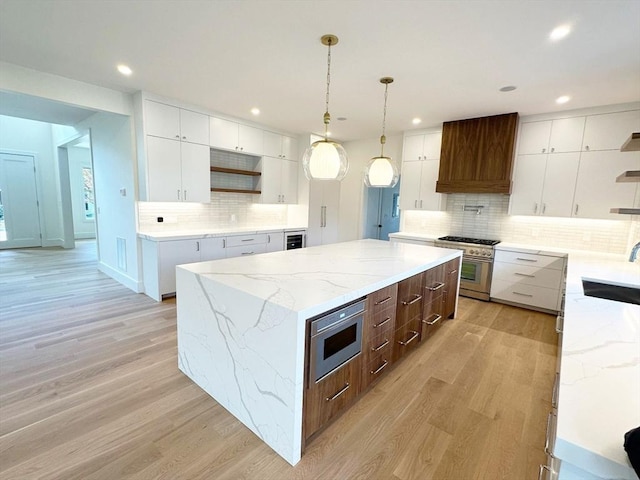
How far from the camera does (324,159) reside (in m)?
2.35

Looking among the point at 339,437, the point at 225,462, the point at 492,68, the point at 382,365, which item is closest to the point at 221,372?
the point at 225,462

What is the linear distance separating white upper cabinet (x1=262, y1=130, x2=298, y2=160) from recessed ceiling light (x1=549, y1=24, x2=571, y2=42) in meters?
4.08

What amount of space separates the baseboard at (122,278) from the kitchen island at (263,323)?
231 centimetres

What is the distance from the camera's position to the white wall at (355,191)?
19.9ft

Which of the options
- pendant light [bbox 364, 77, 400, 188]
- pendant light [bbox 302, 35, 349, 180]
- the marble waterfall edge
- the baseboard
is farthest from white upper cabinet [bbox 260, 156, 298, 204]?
the marble waterfall edge

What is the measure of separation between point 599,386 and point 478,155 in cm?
401

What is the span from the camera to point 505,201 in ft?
14.5

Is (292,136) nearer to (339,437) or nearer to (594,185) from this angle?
(594,185)

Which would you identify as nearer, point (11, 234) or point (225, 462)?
point (225, 462)

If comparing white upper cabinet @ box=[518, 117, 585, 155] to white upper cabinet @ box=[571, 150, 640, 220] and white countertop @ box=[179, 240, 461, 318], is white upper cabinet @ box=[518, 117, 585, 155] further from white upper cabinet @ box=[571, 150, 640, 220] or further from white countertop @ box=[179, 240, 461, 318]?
white countertop @ box=[179, 240, 461, 318]

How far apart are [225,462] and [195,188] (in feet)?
12.0

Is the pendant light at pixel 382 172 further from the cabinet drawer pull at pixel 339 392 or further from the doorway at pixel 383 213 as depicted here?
the doorway at pixel 383 213

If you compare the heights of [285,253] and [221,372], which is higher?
[285,253]

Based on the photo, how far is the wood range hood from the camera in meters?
4.03
